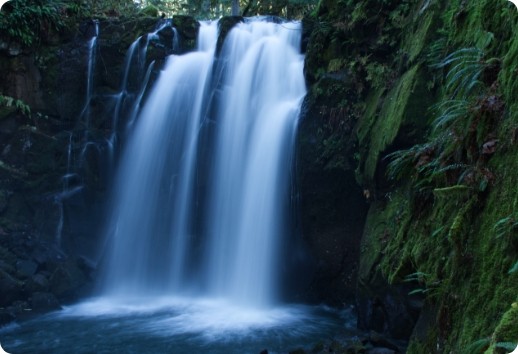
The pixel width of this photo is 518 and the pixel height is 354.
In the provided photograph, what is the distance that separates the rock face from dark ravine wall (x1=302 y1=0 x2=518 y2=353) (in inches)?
226

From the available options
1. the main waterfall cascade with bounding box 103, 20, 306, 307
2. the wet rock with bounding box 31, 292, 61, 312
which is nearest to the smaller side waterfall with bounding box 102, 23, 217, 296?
the main waterfall cascade with bounding box 103, 20, 306, 307

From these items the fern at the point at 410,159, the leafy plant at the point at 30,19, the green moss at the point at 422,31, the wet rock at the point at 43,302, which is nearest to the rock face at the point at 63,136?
the leafy plant at the point at 30,19

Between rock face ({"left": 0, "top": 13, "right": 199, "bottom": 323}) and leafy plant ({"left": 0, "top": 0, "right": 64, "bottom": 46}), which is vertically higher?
leafy plant ({"left": 0, "top": 0, "right": 64, "bottom": 46})

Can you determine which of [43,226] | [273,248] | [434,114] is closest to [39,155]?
[43,226]

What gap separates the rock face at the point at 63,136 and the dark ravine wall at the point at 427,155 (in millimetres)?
5742

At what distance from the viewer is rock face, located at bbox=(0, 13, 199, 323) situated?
10731 millimetres

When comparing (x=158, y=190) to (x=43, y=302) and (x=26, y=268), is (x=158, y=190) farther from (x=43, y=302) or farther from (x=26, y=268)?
(x=43, y=302)

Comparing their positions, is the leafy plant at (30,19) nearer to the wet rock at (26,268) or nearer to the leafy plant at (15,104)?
the leafy plant at (15,104)

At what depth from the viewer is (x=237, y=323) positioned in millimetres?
7312

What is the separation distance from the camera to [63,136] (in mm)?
11867

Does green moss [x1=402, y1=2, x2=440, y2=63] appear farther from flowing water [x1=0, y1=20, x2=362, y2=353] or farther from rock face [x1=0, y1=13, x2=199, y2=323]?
rock face [x1=0, y1=13, x2=199, y2=323]

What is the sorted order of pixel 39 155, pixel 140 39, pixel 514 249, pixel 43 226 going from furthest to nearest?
pixel 140 39
pixel 39 155
pixel 43 226
pixel 514 249

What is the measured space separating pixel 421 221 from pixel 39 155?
10.5m

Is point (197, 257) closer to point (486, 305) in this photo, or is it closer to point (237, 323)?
point (237, 323)
